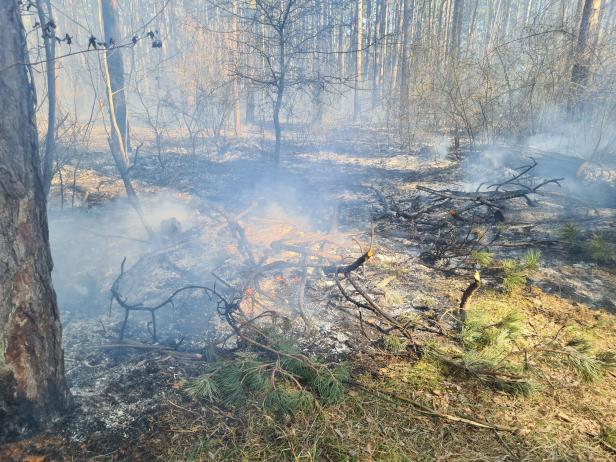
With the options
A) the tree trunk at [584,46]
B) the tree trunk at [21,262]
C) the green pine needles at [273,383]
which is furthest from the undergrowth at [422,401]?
the tree trunk at [584,46]

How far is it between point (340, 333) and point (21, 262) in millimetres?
2364

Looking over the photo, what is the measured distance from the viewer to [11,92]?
184 centimetres

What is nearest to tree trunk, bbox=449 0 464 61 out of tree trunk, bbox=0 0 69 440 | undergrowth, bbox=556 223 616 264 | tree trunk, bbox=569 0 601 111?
tree trunk, bbox=569 0 601 111

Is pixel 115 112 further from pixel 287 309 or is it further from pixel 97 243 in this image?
pixel 287 309

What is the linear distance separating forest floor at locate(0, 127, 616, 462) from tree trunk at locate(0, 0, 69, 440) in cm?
31

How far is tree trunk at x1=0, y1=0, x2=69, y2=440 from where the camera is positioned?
5.98 feet

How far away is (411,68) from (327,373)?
1086 centimetres

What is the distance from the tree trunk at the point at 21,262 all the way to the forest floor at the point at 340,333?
0.31 m

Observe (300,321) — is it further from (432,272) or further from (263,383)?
(432,272)

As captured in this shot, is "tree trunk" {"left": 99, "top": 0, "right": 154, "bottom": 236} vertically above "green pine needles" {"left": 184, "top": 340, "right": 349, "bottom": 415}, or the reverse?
"tree trunk" {"left": 99, "top": 0, "right": 154, "bottom": 236}

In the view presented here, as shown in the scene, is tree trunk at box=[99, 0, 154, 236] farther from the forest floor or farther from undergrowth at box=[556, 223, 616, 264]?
undergrowth at box=[556, 223, 616, 264]

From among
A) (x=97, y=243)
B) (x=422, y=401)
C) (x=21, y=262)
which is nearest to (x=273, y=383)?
(x=422, y=401)

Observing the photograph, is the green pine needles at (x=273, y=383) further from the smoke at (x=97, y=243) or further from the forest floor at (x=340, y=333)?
the smoke at (x=97, y=243)

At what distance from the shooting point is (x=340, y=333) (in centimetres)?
331
